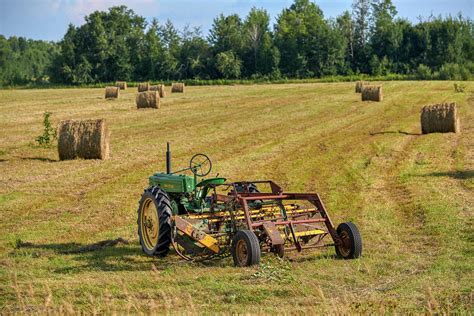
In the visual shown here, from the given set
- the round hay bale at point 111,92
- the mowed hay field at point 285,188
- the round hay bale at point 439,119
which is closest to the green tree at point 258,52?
the round hay bale at point 111,92

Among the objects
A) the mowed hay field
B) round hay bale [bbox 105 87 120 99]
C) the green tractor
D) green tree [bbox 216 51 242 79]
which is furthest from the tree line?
the green tractor

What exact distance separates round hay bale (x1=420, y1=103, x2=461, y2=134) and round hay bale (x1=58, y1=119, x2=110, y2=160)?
33.0 ft

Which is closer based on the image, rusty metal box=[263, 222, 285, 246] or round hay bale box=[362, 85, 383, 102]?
rusty metal box=[263, 222, 285, 246]

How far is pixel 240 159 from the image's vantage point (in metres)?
18.0

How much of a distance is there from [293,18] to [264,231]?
86.2 m

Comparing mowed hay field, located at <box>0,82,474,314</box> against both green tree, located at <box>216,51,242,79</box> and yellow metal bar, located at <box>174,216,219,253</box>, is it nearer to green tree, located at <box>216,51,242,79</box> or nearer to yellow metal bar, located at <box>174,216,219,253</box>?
yellow metal bar, located at <box>174,216,219,253</box>

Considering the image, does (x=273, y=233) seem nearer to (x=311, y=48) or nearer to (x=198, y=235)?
(x=198, y=235)

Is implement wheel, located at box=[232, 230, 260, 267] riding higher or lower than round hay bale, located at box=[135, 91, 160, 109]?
lower

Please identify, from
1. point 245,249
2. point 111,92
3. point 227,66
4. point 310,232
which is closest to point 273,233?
point 245,249

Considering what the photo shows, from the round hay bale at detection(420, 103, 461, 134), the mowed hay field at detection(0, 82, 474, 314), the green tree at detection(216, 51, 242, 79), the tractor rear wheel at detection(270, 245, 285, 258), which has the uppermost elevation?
the green tree at detection(216, 51, 242, 79)

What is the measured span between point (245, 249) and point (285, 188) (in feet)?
20.1

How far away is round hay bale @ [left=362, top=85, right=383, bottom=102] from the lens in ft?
117

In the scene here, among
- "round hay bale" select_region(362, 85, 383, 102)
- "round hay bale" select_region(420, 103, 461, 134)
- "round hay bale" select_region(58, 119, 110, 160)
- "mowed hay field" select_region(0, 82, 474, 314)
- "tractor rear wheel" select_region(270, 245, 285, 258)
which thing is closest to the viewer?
"mowed hay field" select_region(0, 82, 474, 314)

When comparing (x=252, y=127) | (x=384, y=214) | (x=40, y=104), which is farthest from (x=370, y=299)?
(x=40, y=104)
